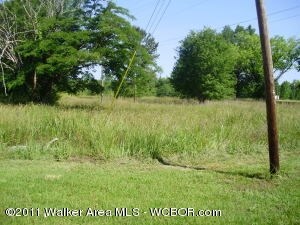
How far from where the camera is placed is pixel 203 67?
40625mm

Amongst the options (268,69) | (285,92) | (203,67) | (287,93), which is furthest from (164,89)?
(268,69)

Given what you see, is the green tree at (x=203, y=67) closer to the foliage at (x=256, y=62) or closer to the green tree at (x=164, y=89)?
the foliage at (x=256, y=62)

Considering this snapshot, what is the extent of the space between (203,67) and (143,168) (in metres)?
32.7

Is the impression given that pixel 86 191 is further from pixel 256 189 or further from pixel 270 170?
pixel 270 170

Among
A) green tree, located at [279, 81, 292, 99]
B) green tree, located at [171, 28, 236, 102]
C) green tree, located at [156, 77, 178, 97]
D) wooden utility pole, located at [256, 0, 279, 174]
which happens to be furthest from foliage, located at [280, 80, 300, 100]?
wooden utility pole, located at [256, 0, 279, 174]

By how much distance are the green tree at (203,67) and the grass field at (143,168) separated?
2557cm

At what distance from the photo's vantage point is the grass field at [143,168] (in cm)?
614

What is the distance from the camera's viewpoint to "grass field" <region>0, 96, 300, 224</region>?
20.1ft

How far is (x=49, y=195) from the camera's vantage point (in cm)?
655

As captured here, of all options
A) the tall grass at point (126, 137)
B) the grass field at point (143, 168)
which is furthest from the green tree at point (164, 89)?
the tall grass at point (126, 137)

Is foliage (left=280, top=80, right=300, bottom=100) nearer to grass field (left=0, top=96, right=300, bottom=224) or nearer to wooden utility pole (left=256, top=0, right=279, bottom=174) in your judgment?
grass field (left=0, top=96, right=300, bottom=224)

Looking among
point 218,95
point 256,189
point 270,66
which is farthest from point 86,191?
point 218,95

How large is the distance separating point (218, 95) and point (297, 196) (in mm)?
34208

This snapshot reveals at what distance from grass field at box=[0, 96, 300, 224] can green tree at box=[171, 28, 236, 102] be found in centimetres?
2557
